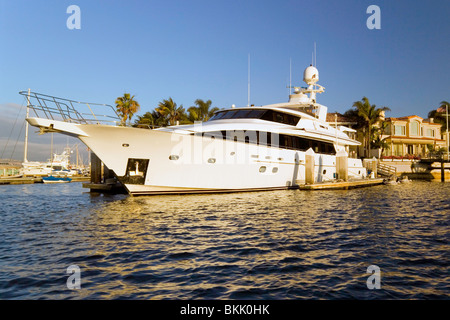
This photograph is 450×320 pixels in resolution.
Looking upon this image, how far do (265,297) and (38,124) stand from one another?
11.4 m

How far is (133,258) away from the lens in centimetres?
628

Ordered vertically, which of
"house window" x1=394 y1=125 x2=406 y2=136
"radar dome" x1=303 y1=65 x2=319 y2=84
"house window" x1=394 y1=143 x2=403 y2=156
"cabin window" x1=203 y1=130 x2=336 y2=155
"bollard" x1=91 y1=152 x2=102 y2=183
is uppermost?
"radar dome" x1=303 y1=65 x2=319 y2=84

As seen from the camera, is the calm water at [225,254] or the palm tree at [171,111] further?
the palm tree at [171,111]

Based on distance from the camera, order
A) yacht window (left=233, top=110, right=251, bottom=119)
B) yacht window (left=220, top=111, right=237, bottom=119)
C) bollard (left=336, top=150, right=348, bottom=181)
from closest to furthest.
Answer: yacht window (left=233, top=110, right=251, bottom=119) → yacht window (left=220, top=111, right=237, bottom=119) → bollard (left=336, top=150, right=348, bottom=181)

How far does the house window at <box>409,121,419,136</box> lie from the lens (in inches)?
1870

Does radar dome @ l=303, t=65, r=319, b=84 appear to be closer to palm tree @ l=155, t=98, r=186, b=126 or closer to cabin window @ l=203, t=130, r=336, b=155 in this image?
cabin window @ l=203, t=130, r=336, b=155

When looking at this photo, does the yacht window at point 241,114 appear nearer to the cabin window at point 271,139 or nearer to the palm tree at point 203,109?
the cabin window at point 271,139

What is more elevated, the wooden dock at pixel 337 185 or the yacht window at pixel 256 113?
the yacht window at pixel 256 113

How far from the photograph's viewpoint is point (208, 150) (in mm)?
15008

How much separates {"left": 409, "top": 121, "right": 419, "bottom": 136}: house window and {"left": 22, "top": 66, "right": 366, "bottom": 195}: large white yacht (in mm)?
33620

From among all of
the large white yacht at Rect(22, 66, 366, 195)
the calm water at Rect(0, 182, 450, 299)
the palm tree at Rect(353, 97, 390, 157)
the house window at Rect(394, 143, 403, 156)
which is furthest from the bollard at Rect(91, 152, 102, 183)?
the house window at Rect(394, 143, 403, 156)

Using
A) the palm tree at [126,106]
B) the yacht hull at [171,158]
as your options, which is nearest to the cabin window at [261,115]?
the yacht hull at [171,158]

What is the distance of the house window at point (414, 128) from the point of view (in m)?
47.5

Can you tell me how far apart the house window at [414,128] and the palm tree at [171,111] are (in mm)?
33929
